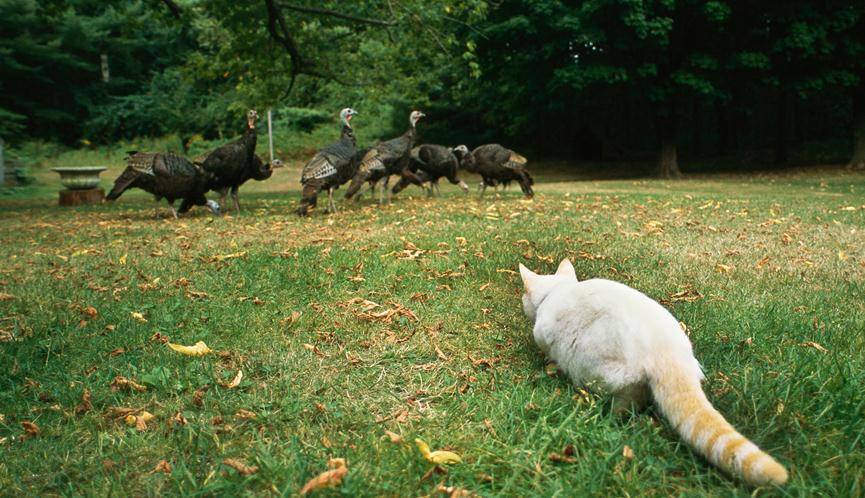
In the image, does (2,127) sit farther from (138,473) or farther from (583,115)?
(138,473)

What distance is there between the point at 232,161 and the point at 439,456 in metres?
9.09

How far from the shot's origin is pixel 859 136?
20859 millimetres

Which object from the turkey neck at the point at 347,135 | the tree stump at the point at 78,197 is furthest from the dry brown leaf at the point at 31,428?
the tree stump at the point at 78,197

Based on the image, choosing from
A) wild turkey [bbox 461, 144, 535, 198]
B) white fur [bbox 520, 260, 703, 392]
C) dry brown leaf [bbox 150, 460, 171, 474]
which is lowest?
dry brown leaf [bbox 150, 460, 171, 474]

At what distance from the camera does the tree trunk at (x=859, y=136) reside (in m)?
20.6

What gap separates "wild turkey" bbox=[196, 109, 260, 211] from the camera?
10.2 meters

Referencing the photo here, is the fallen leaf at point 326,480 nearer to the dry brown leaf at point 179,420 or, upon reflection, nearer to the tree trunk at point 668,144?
the dry brown leaf at point 179,420

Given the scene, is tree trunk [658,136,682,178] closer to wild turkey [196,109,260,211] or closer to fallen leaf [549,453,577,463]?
wild turkey [196,109,260,211]

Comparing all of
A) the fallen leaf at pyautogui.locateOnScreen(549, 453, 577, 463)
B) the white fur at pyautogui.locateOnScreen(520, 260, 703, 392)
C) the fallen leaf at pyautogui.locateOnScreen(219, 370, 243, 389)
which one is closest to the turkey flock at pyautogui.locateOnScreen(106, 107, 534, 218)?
the fallen leaf at pyautogui.locateOnScreen(219, 370, 243, 389)

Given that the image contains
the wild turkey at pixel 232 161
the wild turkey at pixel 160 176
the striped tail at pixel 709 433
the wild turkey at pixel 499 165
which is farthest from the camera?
the wild turkey at pixel 499 165

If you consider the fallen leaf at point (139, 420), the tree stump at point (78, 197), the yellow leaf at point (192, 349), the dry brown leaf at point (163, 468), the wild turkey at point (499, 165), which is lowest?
the dry brown leaf at point (163, 468)

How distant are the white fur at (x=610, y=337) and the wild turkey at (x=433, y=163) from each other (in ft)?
34.3

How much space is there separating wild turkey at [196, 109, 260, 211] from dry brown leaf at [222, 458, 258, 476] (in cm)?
877

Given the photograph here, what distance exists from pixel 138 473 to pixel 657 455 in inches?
69.9
